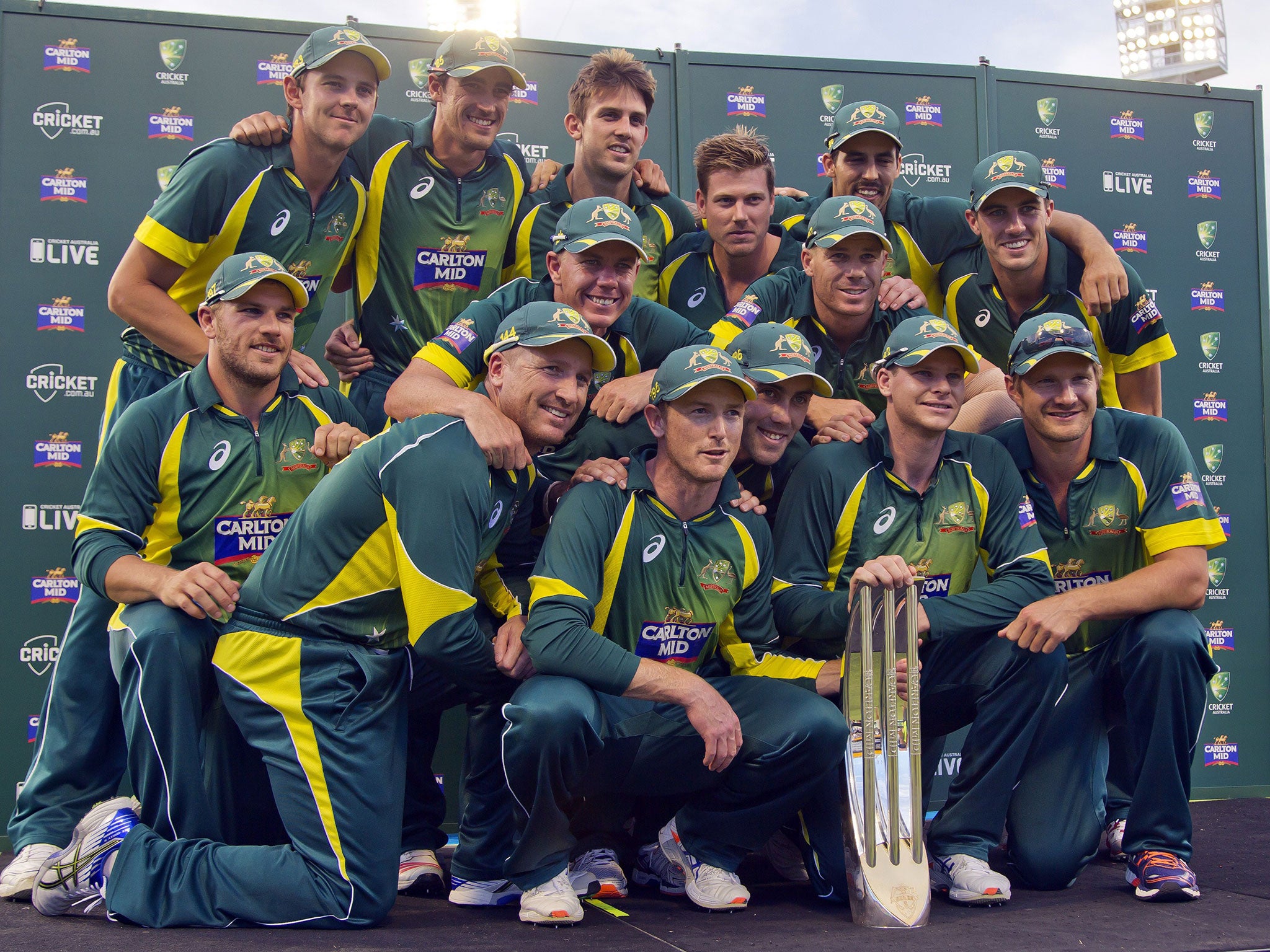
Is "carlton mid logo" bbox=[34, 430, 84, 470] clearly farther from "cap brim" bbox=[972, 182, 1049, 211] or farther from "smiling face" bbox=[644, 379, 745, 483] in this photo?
"cap brim" bbox=[972, 182, 1049, 211]

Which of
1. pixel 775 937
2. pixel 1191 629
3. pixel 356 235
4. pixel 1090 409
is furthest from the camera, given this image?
pixel 356 235

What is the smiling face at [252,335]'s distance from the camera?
3279 mm

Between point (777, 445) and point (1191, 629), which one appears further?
point (777, 445)

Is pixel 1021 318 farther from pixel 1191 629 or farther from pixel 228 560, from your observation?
pixel 228 560

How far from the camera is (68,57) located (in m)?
4.58

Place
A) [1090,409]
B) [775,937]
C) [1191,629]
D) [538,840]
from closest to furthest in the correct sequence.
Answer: [775,937] → [538,840] → [1191,629] → [1090,409]

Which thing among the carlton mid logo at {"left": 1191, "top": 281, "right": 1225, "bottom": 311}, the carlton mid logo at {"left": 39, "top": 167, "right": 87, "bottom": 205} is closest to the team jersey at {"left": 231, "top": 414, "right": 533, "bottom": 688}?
the carlton mid logo at {"left": 39, "top": 167, "right": 87, "bottom": 205}

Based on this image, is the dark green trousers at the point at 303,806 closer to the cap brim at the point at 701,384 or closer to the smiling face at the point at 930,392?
the cap brim at the point at 701,384

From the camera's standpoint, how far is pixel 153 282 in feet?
12.0

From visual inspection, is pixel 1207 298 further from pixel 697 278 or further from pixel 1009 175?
pixel 697 278

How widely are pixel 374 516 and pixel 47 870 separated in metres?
1.28

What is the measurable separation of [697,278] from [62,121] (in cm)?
273

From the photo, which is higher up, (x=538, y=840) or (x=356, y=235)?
(x=356, y=235)

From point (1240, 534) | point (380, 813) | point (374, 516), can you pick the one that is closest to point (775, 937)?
point (380, 813)
